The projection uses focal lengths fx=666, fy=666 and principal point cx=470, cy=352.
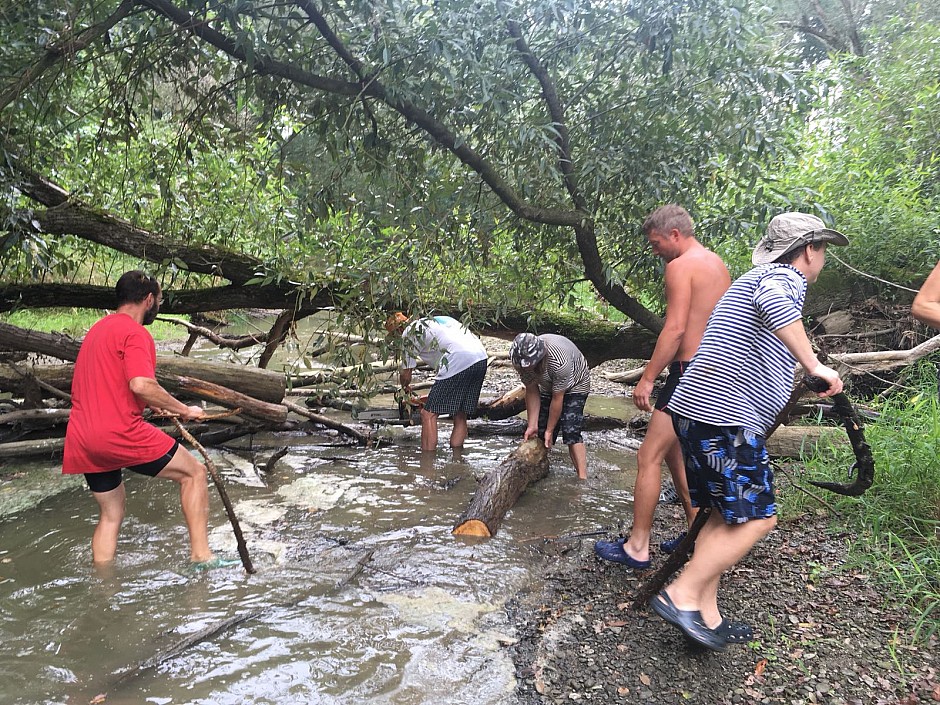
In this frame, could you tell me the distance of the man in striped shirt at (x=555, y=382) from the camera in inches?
241

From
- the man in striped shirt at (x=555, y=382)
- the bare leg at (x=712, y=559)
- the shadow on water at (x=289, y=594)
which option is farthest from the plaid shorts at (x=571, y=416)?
the bare leg at (x=712, y=559)

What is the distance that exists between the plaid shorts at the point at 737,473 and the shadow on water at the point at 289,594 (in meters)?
1.29

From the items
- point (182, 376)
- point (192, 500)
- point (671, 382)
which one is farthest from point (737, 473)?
point (182, 376)

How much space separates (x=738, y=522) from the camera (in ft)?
9.21

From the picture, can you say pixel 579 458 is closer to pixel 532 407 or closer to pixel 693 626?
pixel 532 407

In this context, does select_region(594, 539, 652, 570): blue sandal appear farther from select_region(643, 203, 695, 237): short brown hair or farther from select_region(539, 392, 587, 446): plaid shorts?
select_region(539, 392, 587, 446): plaid shorts

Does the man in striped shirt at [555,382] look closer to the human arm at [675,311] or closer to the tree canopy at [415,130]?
the tree canopy at [415,130]

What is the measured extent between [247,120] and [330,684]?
15.4 feet

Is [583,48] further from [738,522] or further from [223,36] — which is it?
[738,522]

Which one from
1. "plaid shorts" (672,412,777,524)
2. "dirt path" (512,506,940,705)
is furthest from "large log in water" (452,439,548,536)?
"plaid shorts" (672,412,777,524)

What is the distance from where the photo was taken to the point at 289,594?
4016mm

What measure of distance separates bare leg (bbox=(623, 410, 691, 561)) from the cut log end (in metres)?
1.15

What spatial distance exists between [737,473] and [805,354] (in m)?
0.57

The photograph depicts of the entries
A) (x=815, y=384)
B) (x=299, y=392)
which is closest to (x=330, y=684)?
(x=815, y=384)
